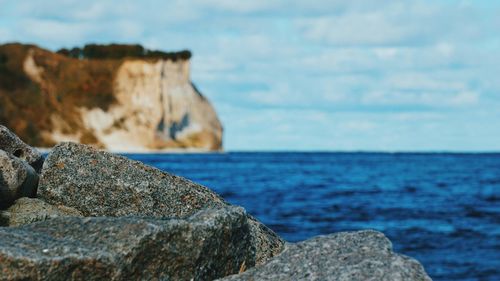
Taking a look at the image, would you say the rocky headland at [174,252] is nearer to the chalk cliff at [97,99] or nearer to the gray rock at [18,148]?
the gray rock at [18,148]

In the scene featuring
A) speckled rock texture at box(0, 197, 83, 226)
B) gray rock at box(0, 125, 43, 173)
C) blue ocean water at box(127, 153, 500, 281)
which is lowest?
blue ocean water at box(127, 153, 500, 281)

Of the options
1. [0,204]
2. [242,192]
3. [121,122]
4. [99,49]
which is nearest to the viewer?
[0,204]

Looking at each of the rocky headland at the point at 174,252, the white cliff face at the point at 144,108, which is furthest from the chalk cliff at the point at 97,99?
the rocky headland at the point at 174,252

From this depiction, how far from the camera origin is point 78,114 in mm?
123875

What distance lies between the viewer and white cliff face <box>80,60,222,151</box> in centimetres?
11925

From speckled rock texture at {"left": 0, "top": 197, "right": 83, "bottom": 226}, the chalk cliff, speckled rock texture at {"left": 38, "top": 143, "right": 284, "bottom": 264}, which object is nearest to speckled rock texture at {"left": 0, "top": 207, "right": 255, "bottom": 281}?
speckled rock texture at {"left": 0, "top": 197, "right": 83, "bottom": 226}

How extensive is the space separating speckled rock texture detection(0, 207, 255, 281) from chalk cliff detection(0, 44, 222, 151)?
362 feet

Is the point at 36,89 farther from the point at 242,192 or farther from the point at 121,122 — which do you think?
the point at 242,192

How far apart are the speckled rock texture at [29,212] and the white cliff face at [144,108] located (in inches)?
4310

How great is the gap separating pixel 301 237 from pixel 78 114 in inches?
4081

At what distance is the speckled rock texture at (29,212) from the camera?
8312 mm

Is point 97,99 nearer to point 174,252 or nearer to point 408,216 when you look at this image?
point 408,216

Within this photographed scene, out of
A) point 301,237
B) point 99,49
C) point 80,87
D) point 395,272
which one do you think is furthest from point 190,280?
point 99,49

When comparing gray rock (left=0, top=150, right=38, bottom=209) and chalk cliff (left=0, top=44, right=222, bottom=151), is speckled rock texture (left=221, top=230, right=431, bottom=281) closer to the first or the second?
gray rock (left=0, top=150, right=38, bottom=209)
